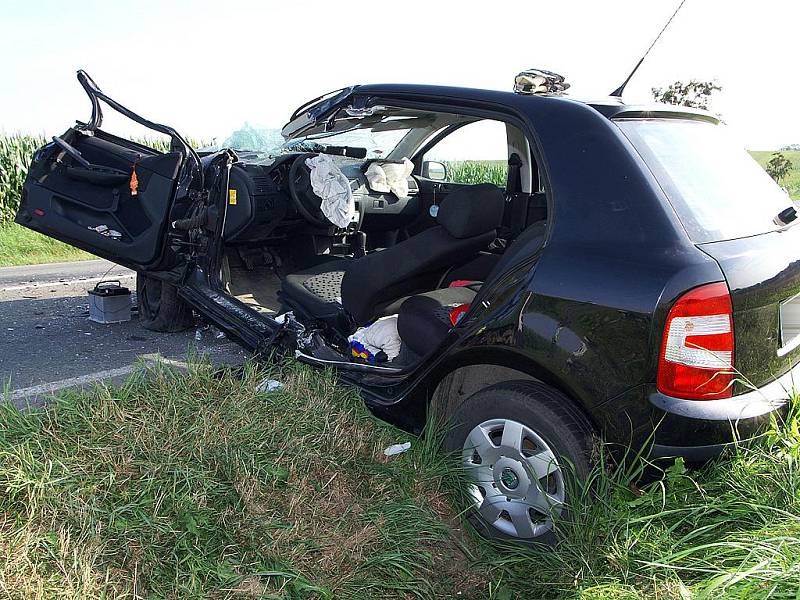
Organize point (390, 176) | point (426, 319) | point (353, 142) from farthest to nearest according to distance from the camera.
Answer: point (390, 176) → point (353, 142) → point (426, 319)

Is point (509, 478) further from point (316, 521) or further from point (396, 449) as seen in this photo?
point (316, 521)

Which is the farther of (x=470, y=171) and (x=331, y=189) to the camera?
(x=470, y=171)

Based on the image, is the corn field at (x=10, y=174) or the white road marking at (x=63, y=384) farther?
the corn field at (x=10, y=174)

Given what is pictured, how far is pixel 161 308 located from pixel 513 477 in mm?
3697

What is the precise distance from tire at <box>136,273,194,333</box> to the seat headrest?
2833 millimetres

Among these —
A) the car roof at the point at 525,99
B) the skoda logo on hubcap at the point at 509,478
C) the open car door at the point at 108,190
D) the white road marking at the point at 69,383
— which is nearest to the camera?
the skoda logo on hubcap at the point at 509,478

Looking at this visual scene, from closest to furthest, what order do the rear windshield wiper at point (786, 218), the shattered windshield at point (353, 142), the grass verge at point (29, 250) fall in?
the rear windshield wiper at point (786, 218) < the shattered windshield at point (353, 142) < the grass verge at point (29, 250)

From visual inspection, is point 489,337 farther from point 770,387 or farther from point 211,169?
point 211,169

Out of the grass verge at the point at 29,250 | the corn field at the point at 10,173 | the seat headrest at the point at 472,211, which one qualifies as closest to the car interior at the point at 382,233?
the seat headrest at the point at 472,211

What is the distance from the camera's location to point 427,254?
344cm

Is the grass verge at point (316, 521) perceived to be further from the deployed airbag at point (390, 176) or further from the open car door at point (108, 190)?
the deployed airbag at point (390, 176)

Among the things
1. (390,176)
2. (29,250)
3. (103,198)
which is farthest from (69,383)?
(29,250)

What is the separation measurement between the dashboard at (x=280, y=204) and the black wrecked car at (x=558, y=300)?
0.20m

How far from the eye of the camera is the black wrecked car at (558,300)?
7.42 feet
